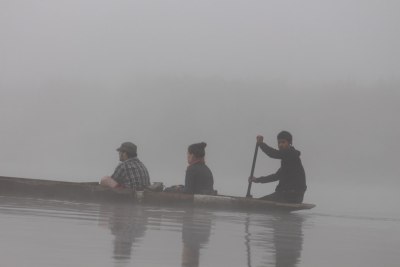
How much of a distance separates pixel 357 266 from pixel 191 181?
7.44 m

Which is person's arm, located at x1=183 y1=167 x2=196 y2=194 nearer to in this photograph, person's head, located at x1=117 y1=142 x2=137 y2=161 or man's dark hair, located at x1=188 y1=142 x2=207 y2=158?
man's dark hair, located at x1=188 y1=142 x2=207 y2=158

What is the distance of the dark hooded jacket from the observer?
551 inches

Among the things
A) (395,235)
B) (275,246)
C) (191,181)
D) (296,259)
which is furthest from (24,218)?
(191,181)

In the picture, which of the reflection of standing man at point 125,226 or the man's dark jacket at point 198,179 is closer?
the reflection of standing man at point 125,226

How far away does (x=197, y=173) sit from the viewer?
13.6 m

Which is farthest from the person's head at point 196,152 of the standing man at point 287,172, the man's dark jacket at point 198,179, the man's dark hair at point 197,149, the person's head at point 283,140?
the person's head at point 283,140

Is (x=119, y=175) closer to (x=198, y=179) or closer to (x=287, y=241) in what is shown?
(x=198, y=179)

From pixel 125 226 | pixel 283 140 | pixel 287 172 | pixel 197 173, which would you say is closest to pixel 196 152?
pixel 197 173

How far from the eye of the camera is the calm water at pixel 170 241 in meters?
5.84

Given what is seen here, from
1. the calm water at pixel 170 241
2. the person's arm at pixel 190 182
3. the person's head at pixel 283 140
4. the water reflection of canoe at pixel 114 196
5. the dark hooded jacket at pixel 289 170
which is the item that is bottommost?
the calm water at pixel 170 241

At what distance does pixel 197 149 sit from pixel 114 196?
1511 mm

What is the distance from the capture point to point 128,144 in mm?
13234

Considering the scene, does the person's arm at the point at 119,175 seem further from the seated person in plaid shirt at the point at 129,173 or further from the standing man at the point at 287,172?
the standing man at the point at 287,172

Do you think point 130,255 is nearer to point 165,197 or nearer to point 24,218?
point 24,218
